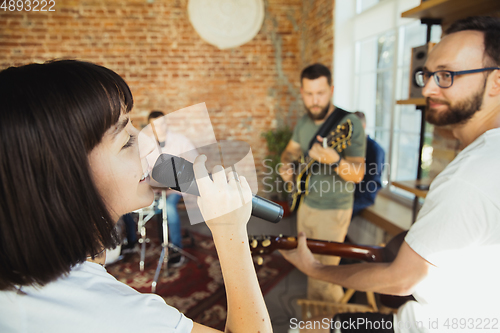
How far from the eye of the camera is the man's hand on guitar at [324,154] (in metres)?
1.99

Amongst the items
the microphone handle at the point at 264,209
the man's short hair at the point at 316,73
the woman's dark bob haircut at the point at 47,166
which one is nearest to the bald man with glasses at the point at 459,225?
the microphone handle at the point at 264,209

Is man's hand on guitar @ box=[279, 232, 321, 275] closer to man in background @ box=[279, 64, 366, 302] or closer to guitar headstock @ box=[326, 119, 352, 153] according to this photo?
man in background @ box=[279, 64, 366, 302]

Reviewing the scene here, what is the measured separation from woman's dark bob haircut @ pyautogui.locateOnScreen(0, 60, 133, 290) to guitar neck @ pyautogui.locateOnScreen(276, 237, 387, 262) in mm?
945

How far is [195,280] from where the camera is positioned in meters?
2.85

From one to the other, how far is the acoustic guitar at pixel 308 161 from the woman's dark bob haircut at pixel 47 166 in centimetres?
174

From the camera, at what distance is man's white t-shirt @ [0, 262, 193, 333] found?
0.51 metres

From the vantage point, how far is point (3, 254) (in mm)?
521

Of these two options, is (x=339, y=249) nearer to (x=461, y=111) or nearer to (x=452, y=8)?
(x=461, y=111)

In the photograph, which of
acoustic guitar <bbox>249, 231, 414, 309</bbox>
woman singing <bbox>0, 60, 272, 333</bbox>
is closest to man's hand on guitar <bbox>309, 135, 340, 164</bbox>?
acoustic guitar <bbox>249, 231, 414, 309</bbox>

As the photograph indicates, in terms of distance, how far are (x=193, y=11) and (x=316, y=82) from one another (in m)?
2.65

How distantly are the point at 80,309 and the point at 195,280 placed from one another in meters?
2.49

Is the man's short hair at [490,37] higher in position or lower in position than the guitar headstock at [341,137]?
higher

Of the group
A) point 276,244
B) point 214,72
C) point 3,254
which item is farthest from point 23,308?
point 214,72

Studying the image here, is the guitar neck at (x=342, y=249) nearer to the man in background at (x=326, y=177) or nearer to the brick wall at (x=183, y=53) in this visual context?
the man in background at (x=326, y=177)
